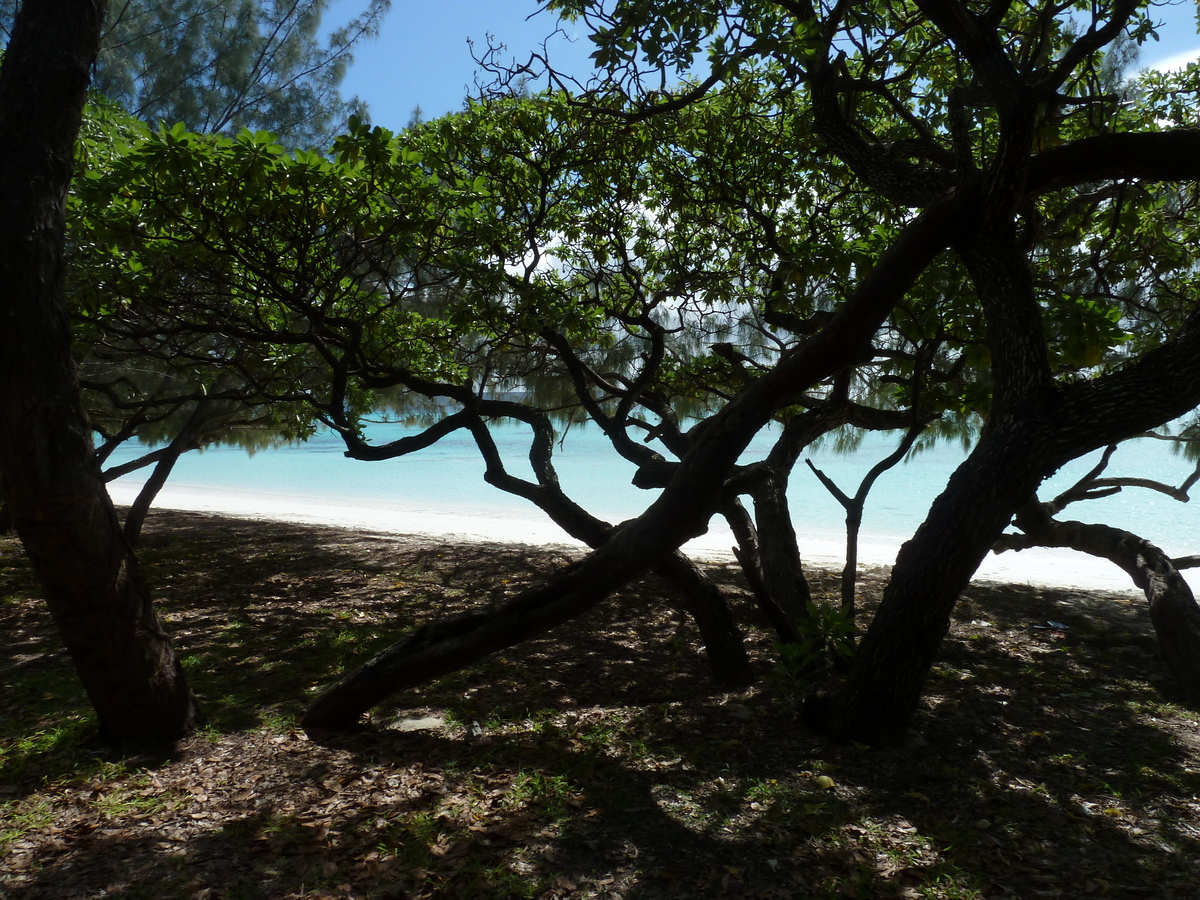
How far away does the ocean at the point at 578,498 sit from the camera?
43.4 feet

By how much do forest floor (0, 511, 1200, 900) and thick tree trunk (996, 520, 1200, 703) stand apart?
24cm

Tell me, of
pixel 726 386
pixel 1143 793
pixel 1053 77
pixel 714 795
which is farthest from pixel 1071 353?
pixel 726 386

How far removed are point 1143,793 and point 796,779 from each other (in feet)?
5.06

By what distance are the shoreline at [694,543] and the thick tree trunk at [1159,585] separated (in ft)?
7.87

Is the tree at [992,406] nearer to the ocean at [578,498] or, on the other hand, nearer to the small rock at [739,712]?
the small rock at [739,712]

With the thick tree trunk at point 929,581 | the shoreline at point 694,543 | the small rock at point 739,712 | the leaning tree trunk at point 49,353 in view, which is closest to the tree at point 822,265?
the thick tree trunk at point 929,581

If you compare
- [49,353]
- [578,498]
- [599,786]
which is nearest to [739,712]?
[599,786]

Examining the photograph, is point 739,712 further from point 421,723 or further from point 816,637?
point 421,723

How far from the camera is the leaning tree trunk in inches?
118

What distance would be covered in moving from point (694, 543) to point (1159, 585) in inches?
366

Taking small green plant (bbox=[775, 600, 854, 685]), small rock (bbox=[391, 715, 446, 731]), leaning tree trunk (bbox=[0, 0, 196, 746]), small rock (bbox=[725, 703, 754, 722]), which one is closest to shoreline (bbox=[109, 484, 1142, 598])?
small rock (bbox=[725, 703, 754, 722])

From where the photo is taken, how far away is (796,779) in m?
3.53

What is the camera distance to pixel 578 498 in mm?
28641

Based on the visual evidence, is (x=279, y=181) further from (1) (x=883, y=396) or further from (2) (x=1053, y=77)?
(1) (x=883, y=396)
